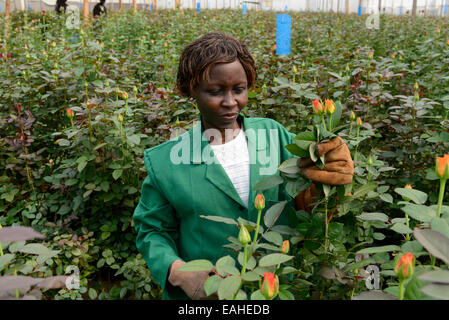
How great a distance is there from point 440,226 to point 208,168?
67 cm

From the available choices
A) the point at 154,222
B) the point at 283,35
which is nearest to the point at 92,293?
the point at 154,222

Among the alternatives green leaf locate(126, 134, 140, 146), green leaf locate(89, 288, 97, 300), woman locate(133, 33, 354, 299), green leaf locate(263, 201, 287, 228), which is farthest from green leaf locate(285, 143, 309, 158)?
green leaf locate(89, 288, 97, 300)

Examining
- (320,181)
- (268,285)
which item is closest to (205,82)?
(320,181)

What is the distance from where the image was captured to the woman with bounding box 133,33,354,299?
3.61 ft

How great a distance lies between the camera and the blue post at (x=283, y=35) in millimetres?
2877

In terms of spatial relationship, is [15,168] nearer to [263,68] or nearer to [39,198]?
[39,198]

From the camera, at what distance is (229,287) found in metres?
0.62

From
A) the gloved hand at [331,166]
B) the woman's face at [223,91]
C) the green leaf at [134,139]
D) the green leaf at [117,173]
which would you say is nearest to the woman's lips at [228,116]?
the woman's face at [223,91]

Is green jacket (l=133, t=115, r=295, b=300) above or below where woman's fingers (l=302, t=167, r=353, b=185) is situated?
below

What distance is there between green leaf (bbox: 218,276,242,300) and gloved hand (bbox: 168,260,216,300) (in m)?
0.29

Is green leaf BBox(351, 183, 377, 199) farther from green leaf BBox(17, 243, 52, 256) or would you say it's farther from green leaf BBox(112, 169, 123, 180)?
green leaf BBox(112, 169, 123, 180)

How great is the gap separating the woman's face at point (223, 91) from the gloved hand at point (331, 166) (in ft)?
1.04

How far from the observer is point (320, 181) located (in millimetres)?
845

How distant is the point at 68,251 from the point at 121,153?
56 centimetres
